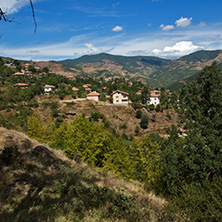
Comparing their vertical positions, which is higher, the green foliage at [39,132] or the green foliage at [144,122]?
the green foliage at [39,132]

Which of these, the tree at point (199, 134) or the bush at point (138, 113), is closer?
the tree at point (199, 134)

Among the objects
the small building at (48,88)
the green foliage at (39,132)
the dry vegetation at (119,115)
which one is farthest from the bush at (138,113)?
the green foliage at (39,132)

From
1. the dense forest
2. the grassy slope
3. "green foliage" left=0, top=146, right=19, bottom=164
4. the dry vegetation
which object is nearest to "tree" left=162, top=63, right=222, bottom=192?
the dense forest

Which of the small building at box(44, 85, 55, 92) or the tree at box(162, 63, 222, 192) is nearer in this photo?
the tree at box(162, 63, 222, 192)

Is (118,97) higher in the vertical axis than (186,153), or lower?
lower

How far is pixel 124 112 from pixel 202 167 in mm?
51906

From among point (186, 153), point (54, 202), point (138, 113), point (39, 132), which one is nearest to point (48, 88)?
point (138, 113)

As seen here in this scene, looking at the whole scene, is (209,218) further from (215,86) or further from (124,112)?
(124,112)

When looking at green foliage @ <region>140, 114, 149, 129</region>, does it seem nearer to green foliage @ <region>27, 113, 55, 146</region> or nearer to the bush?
the bush

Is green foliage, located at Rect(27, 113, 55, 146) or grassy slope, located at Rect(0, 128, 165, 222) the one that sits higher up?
grassy slope, located at Rect(0, 128, 165, 222)

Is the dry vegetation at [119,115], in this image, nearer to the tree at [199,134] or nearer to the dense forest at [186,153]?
the dense forest at [186,153]

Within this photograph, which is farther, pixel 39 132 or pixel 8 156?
pixel 39 132

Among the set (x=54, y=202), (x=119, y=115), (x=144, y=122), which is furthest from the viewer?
(x=119, y=115)

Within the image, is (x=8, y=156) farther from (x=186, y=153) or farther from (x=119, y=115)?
(x=119, y=115)
